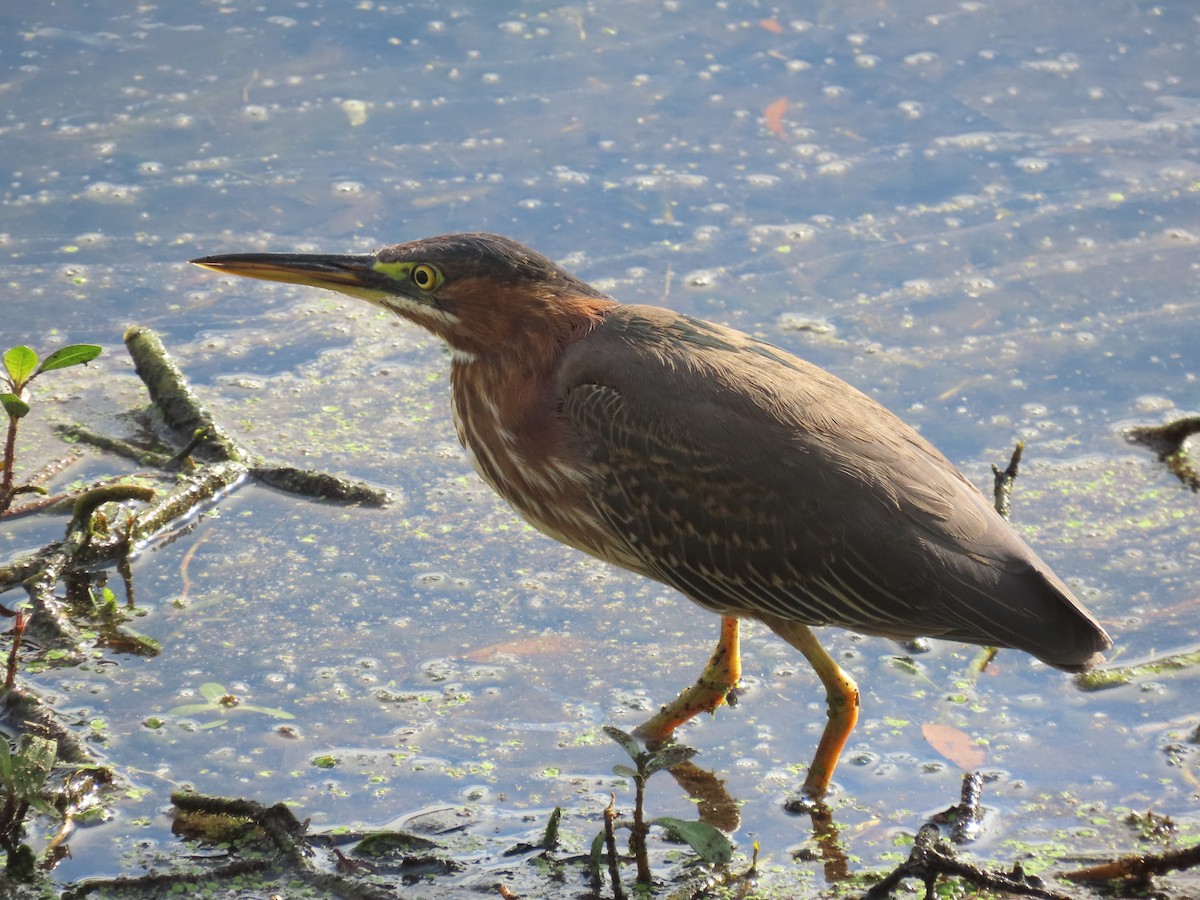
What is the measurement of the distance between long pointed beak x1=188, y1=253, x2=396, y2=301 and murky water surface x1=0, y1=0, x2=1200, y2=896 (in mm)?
942

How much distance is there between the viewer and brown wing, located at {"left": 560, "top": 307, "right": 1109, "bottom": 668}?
3.64 meters

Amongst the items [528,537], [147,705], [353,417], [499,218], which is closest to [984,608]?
[528,537]

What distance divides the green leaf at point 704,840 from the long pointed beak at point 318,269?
71.6 inches

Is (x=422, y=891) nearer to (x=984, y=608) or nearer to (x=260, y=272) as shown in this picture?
(x=984, y=608)

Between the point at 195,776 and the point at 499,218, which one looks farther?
the point at 499,218

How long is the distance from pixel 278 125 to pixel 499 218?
139 centimetres

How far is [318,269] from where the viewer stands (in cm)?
424

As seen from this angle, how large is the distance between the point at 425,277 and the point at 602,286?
2.06 metres

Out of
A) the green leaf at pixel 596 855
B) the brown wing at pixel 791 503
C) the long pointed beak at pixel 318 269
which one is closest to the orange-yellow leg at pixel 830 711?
the brown wing at pixel 791 503

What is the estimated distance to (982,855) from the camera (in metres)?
3.66

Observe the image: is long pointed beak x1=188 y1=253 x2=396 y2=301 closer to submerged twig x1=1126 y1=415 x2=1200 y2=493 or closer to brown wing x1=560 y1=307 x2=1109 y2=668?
brown wing x1=560 y1=307 x2=1109 y2=668

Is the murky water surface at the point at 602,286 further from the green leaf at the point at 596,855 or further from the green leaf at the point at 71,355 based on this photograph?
the green leaf at the point at 71,355

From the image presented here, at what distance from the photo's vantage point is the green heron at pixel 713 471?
3666mm

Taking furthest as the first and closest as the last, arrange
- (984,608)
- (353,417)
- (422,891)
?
(353,417)
(984,608)
(422,891)
